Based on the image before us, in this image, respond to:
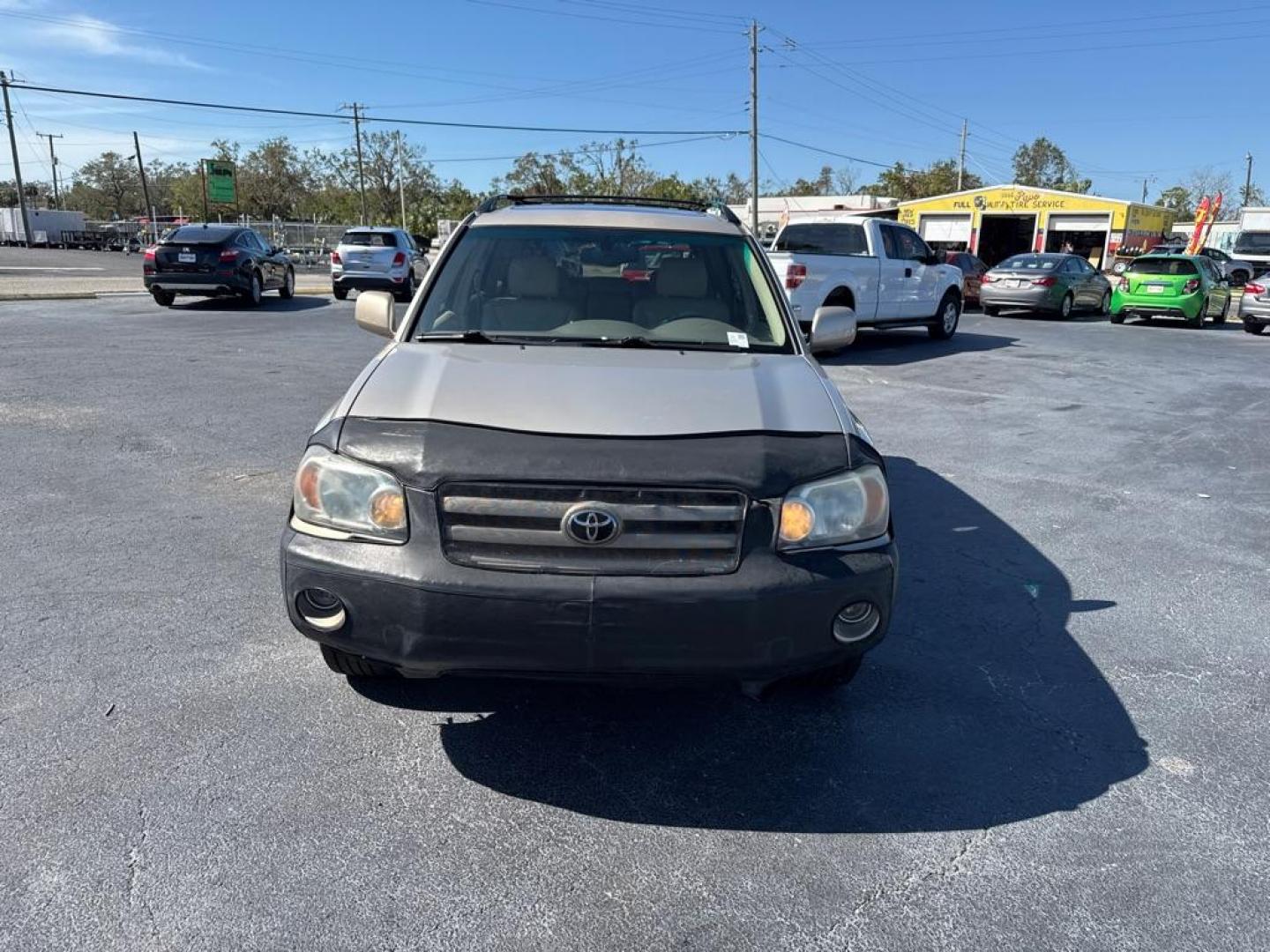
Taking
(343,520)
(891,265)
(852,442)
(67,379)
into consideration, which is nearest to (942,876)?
Result: (852,442)

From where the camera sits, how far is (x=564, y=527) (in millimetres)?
2582

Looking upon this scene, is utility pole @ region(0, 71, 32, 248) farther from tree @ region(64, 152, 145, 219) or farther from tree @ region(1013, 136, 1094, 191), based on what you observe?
tree @ region(1013, 136, 1094, 191)

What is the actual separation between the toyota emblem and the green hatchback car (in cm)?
2078

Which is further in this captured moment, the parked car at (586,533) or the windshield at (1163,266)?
the windshield at (1163,266)

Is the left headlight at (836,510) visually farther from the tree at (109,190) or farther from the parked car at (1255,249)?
the tree at (109,190)

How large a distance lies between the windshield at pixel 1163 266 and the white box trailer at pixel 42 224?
67170 millimetres

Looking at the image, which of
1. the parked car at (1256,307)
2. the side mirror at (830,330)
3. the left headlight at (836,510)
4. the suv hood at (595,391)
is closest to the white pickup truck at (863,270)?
the side mirror at (830,330)

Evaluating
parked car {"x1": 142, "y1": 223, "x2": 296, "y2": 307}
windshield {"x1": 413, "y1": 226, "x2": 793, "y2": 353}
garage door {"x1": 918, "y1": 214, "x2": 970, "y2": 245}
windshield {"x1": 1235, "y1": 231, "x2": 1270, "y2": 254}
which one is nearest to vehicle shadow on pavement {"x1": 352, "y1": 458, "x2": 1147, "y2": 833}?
windshield {"x1": 413, "y1": 226, "x2": 793, "y2": 353}

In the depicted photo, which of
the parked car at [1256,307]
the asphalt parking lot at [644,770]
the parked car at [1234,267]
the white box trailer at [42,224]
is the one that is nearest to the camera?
the asphalt parking lot at [644,770]

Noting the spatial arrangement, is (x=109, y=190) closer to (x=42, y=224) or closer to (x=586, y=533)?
(x=42, y=224)

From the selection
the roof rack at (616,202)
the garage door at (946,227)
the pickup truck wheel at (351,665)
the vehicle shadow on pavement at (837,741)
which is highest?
the garage door at (946,227)

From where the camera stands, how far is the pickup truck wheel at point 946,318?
50.4ft

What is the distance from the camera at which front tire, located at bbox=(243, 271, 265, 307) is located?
17625 mm

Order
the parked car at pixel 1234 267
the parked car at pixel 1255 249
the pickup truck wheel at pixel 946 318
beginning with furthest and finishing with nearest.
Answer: the parked car at pixel 1255 249
the parked car at pixel 1234 267
the pickup truck wheel at pixel 946 318
